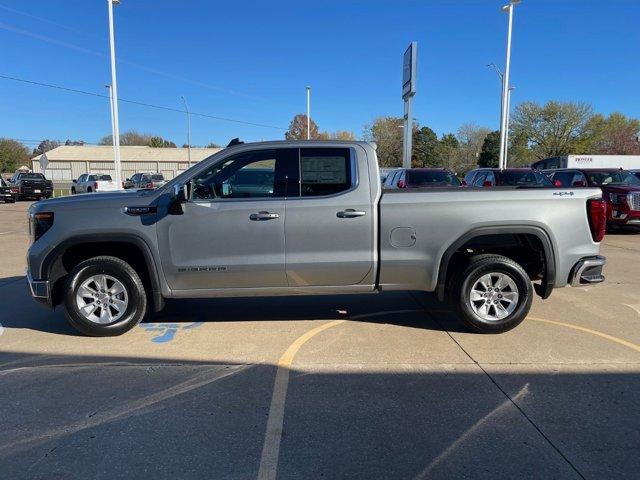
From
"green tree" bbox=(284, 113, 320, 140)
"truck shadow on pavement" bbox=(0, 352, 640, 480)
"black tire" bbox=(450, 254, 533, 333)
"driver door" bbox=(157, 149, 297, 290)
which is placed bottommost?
"truck shadow on pavement" bbox=(0, 352, 640, 480)

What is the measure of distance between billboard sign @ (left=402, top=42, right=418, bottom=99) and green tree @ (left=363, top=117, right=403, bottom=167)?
4863 centimetres

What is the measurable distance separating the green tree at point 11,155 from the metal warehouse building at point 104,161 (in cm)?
1329

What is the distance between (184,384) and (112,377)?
68 cm

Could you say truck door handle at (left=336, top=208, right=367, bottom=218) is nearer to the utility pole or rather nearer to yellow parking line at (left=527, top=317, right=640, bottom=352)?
yellow parking line at (left=527, top=317, right=640, bottom=352)

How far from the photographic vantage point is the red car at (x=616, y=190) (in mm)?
13586

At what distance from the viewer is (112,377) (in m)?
4.26

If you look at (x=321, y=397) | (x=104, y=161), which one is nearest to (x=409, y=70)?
(x=321, y=397)

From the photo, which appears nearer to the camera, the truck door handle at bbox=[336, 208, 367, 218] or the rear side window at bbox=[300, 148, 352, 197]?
the truck door handle at bbox=[336, 208, 367, 218]

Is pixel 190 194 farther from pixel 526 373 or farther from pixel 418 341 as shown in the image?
pixel 526 373

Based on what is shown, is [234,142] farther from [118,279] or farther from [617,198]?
[617,198]

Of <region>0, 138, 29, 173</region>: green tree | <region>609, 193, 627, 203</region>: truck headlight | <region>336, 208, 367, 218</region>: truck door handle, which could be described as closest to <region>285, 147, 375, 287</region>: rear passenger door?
<region>336, 208, 367, 218</region>: truck door handle

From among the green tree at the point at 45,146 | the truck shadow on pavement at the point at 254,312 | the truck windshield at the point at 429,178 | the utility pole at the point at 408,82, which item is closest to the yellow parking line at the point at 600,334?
the truck shadow on pavement at the point at 254,312

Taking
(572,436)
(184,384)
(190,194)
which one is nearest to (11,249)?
(190,194)

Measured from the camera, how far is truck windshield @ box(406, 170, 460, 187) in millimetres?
14938
